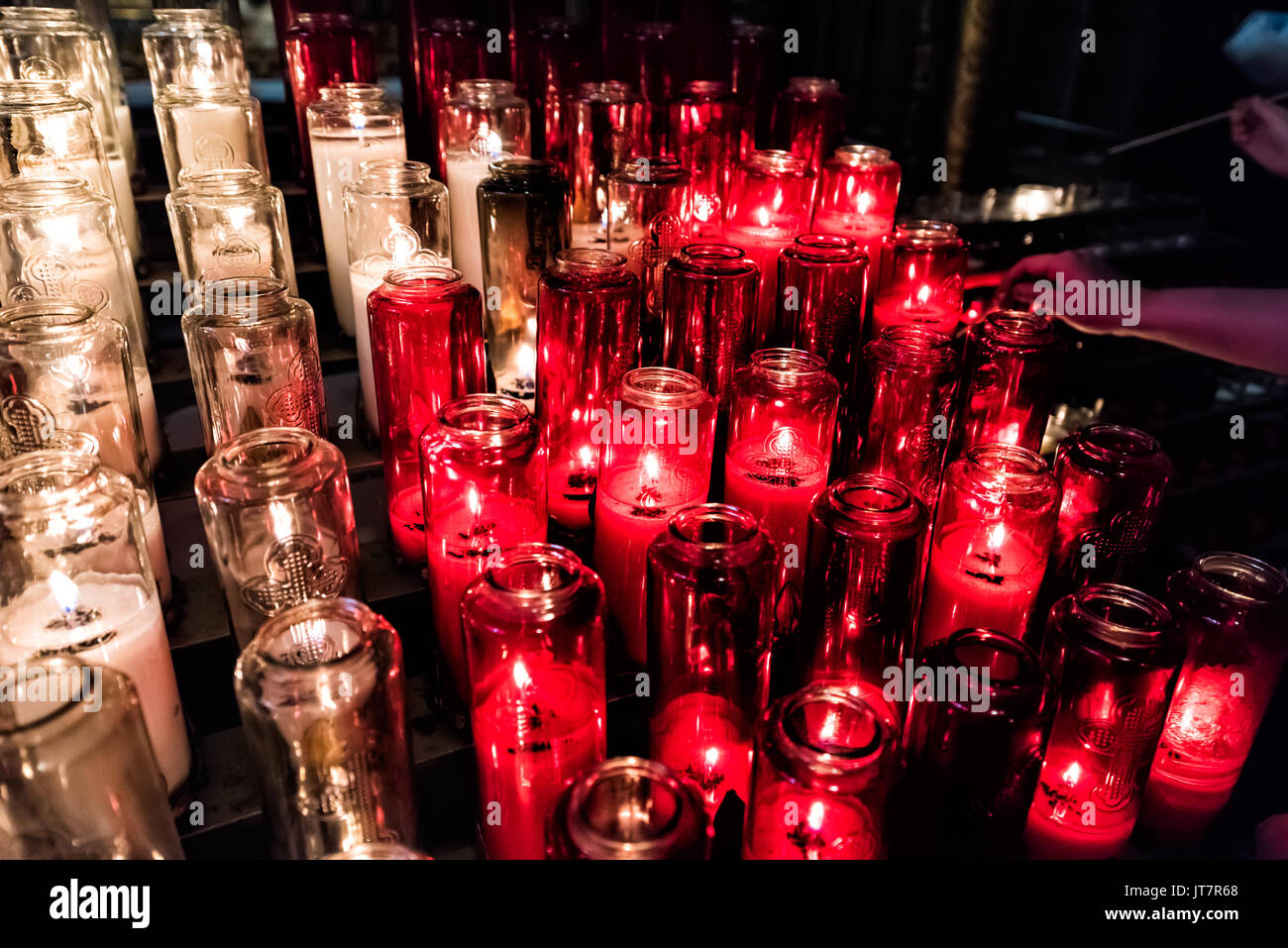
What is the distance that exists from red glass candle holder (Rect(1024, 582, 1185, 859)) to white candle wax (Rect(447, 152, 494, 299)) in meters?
1.19

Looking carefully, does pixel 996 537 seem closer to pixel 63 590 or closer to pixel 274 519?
pixel 274 519

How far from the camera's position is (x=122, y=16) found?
3.25 meters

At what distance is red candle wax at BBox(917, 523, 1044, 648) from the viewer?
1.21 m

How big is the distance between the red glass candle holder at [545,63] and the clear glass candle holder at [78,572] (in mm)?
1244

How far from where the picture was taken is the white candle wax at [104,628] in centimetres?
95

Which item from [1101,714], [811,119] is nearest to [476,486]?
A: [1101,714]

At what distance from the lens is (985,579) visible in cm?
122

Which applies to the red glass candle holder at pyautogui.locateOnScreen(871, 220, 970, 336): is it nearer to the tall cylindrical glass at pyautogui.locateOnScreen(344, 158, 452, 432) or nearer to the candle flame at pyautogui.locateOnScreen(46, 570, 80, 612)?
the tall cylindrical glass at pyautogui.locateOnScreen(344, 158, 452, 432)

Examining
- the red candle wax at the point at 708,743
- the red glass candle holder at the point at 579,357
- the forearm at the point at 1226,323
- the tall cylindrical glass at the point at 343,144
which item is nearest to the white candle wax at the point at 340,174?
the tall cylindrical glass at the point at 343,144

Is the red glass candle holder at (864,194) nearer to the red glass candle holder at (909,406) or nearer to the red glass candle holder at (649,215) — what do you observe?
the red glass candle holder at (649,215)

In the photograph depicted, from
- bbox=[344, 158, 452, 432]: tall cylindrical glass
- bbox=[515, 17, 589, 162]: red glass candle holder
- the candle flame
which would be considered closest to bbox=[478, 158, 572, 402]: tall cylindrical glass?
bbox=[344, 158, 452, 432]: tall cylindrical glass

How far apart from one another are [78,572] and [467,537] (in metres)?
0.44
